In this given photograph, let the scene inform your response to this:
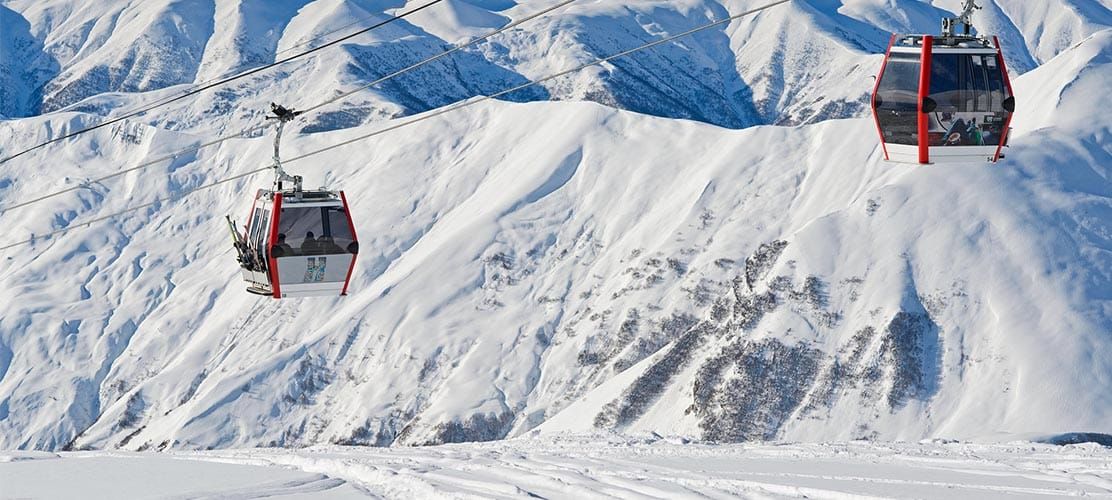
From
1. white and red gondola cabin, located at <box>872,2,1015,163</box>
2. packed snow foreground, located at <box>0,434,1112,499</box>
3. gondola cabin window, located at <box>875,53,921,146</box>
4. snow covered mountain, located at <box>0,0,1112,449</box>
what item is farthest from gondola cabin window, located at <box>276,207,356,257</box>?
snow covered mountain, located at <box>0,0,1112,449</box>

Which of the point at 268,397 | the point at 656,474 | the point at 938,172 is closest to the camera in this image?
the point at 656,474

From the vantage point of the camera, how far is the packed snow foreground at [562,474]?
2616 centimetres

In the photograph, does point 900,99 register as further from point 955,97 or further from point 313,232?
point 313,232

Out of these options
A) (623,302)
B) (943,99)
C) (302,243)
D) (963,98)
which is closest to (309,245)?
(302,243)

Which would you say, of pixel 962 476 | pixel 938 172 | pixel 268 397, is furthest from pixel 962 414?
pixel 962 476

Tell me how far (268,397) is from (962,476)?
5374 inches

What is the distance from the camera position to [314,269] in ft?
116

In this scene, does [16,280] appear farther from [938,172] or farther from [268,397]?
[938,172]

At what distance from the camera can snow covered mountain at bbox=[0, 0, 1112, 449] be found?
13350 cm

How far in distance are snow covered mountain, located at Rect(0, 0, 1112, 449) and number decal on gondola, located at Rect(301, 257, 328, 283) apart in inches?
3581

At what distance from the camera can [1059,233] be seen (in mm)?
140000

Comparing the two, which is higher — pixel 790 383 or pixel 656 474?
pixel 656 474

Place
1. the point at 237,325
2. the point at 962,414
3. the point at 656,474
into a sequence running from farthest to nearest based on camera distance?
the point at 237,325
the point at 962,414
the point at 656,474

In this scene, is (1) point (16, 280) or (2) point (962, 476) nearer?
(2) point (962, 476)
